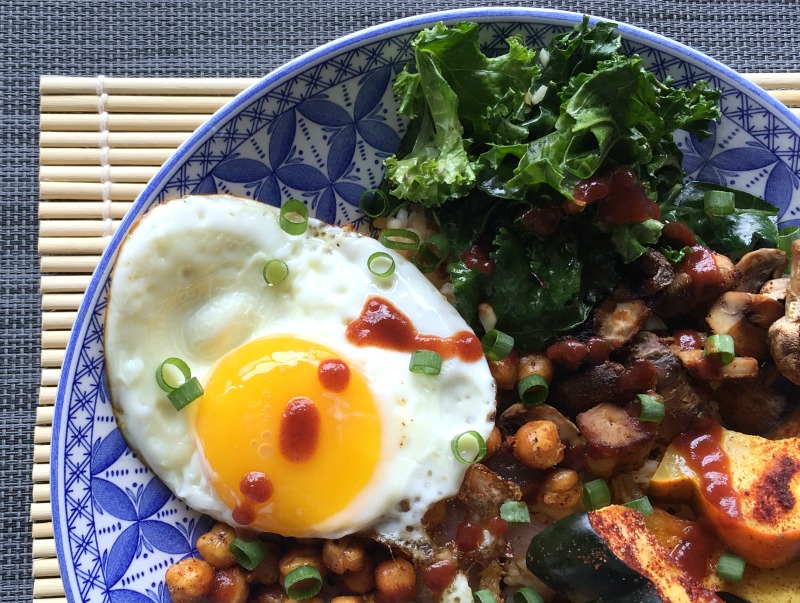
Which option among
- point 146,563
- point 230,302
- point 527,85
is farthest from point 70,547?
point 527,85

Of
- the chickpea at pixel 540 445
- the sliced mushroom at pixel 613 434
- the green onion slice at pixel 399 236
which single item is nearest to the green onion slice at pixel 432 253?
the green onion slice at pixel 399 236

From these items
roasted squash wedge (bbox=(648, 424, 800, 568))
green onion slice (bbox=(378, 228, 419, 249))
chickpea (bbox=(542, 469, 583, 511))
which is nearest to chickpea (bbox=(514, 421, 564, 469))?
chickpea (bbox=(542, 469, 583, 511))

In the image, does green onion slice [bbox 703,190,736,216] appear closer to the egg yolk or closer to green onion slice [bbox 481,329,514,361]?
green onion slice [bbox 481,329,514,361]

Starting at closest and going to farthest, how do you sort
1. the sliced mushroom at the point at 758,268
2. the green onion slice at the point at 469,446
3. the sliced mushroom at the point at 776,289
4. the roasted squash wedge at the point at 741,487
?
the roasted squash wedge at the point at 741,487, the green onion slice at the point at 469,446, the sliced mushroom at the point at 776,289, the sliced mushroom at the point at 758,268

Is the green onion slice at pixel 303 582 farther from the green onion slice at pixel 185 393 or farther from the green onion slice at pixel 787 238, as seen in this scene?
the green onion slice at pixel 787 238

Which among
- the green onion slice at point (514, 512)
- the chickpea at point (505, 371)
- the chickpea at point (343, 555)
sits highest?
the chickpea at point (505, 371)

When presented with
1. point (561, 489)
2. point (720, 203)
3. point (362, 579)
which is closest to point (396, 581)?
point (362, 579)

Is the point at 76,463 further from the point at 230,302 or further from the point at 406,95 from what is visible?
the point at 406,95
